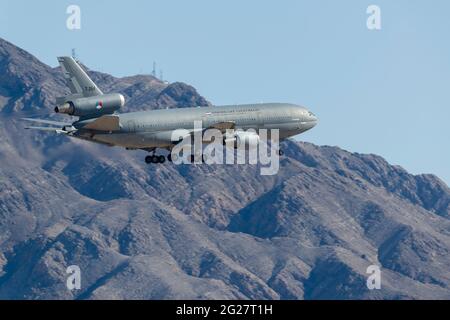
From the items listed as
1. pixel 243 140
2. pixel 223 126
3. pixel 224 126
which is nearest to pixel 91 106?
pixel 223 126

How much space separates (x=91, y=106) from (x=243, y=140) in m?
20.2

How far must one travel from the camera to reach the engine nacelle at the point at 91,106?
135m

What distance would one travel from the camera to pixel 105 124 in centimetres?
13600

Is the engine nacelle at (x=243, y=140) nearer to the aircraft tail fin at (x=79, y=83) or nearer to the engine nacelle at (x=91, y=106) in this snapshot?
the engine nacelle at (x=91, y=106)

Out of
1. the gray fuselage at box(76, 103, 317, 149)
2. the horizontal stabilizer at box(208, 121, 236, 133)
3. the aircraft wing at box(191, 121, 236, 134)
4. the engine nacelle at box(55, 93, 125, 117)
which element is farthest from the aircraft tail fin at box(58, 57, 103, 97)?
the horizontal stabilizer at box(208, 121, 236, 133)

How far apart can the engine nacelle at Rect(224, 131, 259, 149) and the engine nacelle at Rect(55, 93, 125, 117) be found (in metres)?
14.8

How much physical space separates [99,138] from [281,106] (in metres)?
27.3

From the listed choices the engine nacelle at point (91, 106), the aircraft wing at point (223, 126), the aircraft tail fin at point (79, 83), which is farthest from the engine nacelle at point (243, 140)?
the aircraft tail fin at point (79, 83)

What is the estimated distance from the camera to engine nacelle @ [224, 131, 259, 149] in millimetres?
145375

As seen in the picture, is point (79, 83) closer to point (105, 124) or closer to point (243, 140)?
point (105, 124)

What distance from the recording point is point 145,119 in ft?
465

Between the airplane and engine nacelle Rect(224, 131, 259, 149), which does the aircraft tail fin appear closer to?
the airplane
